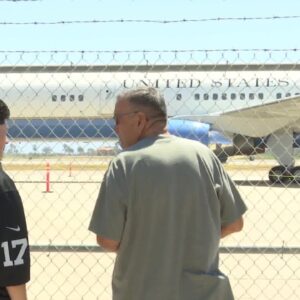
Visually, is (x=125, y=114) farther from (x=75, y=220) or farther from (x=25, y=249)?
(x=75, y=220)

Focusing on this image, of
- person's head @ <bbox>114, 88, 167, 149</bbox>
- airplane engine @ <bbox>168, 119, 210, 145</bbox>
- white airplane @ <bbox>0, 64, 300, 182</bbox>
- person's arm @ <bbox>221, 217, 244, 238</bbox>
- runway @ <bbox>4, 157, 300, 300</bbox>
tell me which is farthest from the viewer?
airplane engine @ <bbox>168, 119, 210, 145</bbox>

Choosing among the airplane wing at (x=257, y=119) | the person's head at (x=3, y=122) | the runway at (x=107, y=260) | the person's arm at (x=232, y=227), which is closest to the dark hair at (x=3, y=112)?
the person's head at (x=3, y=122)

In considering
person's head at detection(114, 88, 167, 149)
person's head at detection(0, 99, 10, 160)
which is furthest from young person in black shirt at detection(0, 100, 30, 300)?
person's head at detection(114, 88, 167, 149)

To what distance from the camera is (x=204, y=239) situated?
8.51ft

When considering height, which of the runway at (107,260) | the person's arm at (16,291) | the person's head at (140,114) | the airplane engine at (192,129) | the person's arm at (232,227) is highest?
the person's head at (140,114)

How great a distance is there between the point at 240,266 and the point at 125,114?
13.0ft

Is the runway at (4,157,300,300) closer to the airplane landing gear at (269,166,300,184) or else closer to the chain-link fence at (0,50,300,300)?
the chain-link fence at (0,50,300,300)

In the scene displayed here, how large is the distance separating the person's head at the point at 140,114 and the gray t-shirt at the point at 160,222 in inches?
3.5

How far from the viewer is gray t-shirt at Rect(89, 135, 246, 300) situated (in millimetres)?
2521

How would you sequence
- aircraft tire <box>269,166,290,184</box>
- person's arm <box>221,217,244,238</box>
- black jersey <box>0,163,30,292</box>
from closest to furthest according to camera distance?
black jersey <box>0,163,30,292</box>, person's arm <box>221,217,244,238</box>, aircraft tire <box>269,166,290,184</box>

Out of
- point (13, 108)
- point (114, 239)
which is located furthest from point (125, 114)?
point (13, 108)

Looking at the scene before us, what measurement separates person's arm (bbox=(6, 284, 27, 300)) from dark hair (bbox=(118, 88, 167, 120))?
2.91 feet

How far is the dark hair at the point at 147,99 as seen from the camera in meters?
2.68

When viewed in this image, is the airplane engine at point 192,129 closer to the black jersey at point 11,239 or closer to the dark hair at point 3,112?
the dark hair at point 3,112
